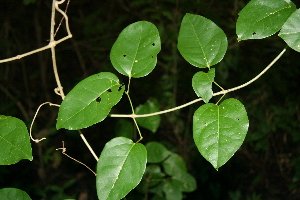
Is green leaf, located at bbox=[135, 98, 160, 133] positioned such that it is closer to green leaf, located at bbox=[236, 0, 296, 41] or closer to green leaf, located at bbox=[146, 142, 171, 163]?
green leaf, located at bbox=[146, 142, 171, 163]

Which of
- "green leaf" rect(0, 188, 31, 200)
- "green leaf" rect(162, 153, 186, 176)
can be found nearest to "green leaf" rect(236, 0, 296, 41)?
"green leaf" rect(0, 188, 31, 200)

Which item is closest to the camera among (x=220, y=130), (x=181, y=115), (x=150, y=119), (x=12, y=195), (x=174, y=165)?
(x=220, y=130)

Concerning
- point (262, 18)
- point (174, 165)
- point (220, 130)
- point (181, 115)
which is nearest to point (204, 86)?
point (220, 130)

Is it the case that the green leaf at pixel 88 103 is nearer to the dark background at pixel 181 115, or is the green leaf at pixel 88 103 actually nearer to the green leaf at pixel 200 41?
the green leaf at pixel 200 41

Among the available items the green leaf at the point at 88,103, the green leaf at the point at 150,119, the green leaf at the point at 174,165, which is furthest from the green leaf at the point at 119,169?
the green leaf at the point at 174,165

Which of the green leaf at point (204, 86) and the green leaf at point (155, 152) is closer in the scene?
the green leaf at point (204, 86)

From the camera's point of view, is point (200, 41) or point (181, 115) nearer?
point (200, 41)

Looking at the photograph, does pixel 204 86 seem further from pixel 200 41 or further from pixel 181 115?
pixel 181 115
